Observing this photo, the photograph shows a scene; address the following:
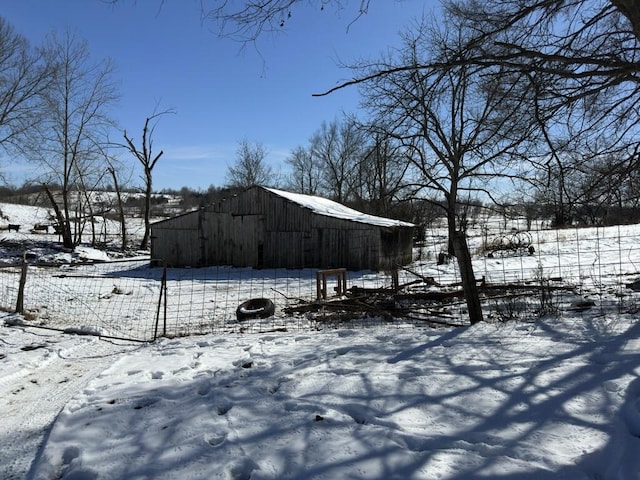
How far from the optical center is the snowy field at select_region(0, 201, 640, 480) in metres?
2.78

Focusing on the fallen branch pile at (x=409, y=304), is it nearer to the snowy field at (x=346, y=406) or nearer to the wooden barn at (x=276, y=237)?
the snowy field at (x=346, y=406)

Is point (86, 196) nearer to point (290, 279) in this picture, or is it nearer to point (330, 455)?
point (290, 279)

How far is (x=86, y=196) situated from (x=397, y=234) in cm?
2934

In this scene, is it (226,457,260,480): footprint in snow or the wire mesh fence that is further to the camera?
the wire mesh fence

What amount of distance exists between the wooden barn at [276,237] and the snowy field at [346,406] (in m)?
16.6

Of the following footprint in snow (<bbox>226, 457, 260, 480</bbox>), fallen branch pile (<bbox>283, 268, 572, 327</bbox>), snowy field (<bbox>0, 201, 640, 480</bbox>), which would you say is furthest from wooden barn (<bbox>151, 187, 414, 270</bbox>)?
footprint in snow (<bbox>226, 457, 260, 480</bbox>)

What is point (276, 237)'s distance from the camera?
963 inches

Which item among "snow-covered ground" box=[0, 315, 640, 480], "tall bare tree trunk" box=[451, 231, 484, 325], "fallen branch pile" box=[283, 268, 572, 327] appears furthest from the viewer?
"fallen branch pile" box=[283, 268, 572, 327]

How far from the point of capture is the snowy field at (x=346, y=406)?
2.78 metres

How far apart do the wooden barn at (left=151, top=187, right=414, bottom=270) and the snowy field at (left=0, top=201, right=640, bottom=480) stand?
16.6 m

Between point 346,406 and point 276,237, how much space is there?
21.1 meters

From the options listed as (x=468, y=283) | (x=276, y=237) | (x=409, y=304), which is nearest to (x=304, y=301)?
(x=409, y=304)

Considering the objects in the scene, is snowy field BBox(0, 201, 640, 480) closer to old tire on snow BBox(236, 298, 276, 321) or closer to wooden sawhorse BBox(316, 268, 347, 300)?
old tire on snow BBox(236, 298, 276, 321)

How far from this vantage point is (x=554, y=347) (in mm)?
4629
